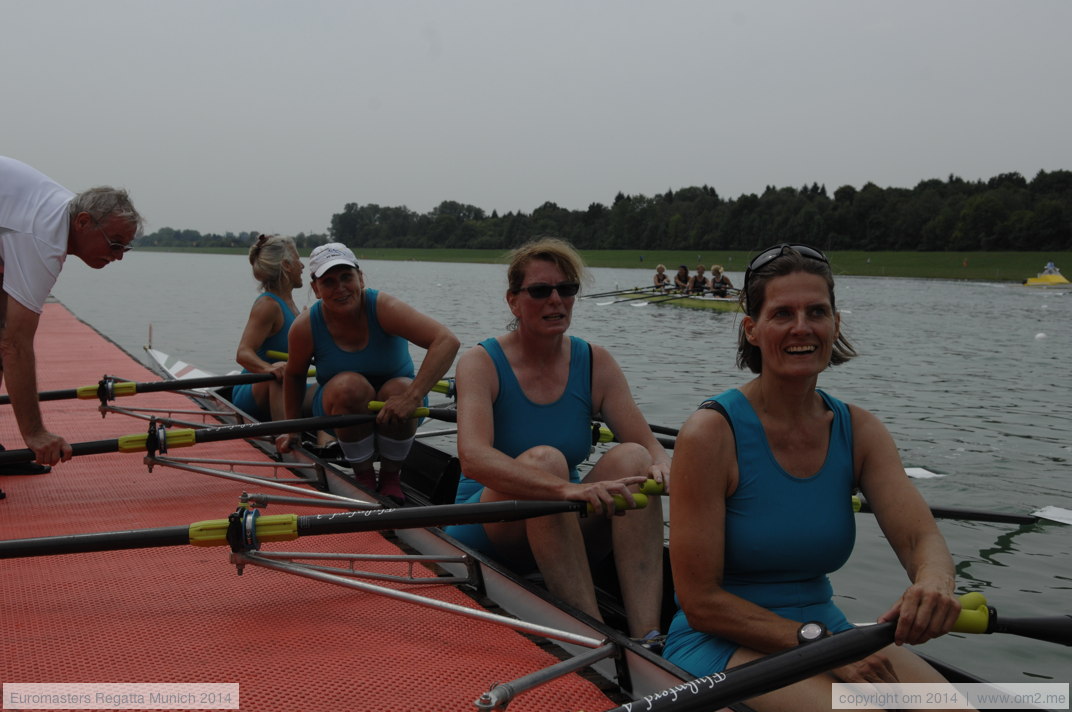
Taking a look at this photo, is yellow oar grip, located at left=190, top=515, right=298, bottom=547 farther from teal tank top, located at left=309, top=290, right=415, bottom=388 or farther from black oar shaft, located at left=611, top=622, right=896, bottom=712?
teal tank top, located at left=309, top=290, right=415, bottom=388

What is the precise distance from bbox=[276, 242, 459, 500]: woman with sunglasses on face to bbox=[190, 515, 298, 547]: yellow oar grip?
6.01 feet

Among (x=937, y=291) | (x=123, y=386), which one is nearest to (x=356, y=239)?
(x=937, y=291)

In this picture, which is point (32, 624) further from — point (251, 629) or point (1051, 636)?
point (1051, 636)

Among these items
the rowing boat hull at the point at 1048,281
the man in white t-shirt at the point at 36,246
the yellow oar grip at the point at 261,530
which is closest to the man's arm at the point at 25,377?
the man in white t-shirt at the point at 36,246

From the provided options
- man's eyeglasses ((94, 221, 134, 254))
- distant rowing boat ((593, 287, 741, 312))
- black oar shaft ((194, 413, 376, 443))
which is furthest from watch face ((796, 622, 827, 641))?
distant rowing boat ((593, 287, 741, 312))

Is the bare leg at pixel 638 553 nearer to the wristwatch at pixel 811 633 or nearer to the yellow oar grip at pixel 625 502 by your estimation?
the yellow oar grip at pixel 625 502

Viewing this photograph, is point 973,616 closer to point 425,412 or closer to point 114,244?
point 425,412

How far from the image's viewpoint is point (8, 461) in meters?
4.05

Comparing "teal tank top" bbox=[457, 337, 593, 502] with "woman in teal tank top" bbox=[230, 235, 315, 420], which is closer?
"teal tank top" bbox=[457, 337, 593, 502]

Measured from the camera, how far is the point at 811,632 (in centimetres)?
210

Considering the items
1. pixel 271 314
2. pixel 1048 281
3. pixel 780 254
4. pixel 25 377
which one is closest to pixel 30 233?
pixel 25 377

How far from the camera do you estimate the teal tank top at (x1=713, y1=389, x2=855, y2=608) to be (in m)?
2.34

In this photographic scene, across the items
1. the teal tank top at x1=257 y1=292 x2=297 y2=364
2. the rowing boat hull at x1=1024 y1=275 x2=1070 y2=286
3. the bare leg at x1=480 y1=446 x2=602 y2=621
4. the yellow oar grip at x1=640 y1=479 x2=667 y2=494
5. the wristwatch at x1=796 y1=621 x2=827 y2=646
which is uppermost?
the rowing boat hull at x1=1024 y1=275 x2=1070 y2=286

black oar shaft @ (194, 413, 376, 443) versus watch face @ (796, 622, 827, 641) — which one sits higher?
watch face @ (796, 622, 827, 641)
